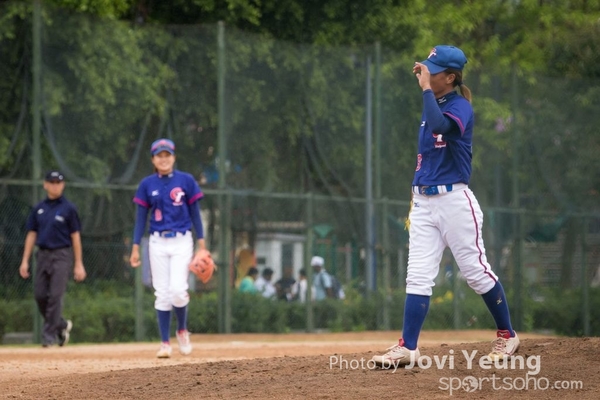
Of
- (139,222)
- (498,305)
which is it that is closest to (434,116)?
(498,305)

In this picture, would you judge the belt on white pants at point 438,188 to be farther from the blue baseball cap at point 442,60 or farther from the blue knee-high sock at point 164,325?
the blue knee-high sock at point 164,325

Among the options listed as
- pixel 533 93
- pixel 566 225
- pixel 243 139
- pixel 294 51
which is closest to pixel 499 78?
pixel 533 93

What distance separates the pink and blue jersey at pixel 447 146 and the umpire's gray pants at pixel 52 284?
6080 millimetres

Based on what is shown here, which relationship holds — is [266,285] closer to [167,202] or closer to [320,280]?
[320,280]

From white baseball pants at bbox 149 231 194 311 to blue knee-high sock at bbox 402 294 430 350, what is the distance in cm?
375

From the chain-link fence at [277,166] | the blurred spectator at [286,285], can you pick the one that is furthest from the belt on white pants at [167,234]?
the blurred spectator at [286,285]

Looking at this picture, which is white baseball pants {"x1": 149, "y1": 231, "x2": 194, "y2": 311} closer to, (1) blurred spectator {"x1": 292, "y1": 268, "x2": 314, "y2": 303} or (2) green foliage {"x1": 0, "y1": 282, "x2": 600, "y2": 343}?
(2) green foliage {"x1": 0, "y1": 282, "x2": 600, "y2": 343}

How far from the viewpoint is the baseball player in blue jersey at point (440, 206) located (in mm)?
6977

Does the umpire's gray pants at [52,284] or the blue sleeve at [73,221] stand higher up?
the blue sleeve at [73,221]

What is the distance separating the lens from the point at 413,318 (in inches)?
275

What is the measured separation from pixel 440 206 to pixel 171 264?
3955mm

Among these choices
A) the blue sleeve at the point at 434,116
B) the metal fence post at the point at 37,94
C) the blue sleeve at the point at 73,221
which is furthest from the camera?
the metal fence post at the point at 37,94

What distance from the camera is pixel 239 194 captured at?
53.5ft

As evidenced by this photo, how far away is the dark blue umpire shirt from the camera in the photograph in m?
12.2
